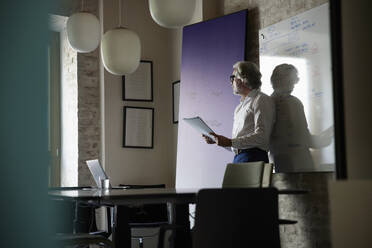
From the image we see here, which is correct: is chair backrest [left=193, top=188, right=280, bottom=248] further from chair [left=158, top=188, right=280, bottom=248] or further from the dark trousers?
the dark trousers

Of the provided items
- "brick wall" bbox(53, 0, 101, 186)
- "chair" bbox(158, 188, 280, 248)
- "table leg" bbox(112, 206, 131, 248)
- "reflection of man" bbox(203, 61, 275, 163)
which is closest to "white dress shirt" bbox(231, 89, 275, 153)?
"reflection of man" bbox(203, 61, 275, 163)

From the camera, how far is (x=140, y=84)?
249 inches

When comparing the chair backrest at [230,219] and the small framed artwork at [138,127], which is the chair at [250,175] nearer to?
the chair backrest at [230,219]

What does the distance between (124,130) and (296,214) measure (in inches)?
102

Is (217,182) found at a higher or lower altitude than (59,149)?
lower

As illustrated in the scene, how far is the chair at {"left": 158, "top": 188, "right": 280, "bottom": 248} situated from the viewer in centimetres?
242

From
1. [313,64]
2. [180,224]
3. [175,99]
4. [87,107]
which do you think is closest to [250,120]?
[313,64]

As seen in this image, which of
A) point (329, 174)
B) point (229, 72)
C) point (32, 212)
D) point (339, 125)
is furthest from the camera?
point (229, 72)

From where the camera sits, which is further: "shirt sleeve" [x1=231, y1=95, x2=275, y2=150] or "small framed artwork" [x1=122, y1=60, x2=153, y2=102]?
"small framed artwork" [x1=122, y1=60, x2=153, y2=102]

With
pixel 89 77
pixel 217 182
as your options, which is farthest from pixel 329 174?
pixel 89 77

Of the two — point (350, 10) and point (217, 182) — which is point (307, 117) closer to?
point (217, 182)

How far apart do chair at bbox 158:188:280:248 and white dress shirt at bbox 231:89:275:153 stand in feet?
4.91

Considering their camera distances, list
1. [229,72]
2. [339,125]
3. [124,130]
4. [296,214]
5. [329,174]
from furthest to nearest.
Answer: [124,130] → [229,72] → [296,214] → [329,174] → [339,125]

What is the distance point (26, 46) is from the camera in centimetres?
43
